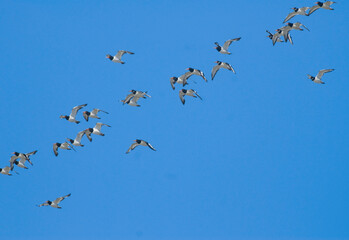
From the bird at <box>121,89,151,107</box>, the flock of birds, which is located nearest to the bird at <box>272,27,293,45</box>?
the flock of birds

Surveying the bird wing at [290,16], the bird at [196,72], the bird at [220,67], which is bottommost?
the bird at [196,72]

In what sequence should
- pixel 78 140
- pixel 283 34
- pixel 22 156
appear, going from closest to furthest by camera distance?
1. pixel 283 34
2. pixel 78 140
3. pixel 22 156

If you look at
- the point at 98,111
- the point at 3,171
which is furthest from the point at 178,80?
the point at 3,171

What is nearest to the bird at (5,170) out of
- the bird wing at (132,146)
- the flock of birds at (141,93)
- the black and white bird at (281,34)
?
the flock of birds at (141,93)

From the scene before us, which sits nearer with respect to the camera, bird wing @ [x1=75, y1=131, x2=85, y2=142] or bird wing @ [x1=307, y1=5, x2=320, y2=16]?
bird wing @ [x1=307, y1=5, x2=320, y2=16]

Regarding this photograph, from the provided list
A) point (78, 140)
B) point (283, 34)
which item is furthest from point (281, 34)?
point (78, 140)

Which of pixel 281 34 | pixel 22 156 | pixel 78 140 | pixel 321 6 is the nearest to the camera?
pixel 321 6

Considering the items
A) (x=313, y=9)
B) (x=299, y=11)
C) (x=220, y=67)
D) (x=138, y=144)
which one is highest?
(x=299, y=11)

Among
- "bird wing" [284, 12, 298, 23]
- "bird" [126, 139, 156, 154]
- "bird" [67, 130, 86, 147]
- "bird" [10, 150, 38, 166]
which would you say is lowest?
"bird" [126, 139, 156, 154]

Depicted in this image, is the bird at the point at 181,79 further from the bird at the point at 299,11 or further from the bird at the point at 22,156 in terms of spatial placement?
the bird at the point at 22,156

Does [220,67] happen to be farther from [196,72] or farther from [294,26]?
[294,26]

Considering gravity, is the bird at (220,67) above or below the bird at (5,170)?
above

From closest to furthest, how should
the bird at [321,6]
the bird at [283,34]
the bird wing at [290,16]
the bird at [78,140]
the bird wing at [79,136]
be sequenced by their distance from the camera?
the bird at [321,6]
the bird wing at [290,16]
the bird at [283,34]
the bird at [78,140]
the bird wing at [79,136]

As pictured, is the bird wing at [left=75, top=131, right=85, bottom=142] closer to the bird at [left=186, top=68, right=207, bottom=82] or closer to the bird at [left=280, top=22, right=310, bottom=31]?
the bird at [left=186, top=68, right=207, bottom=82]
